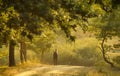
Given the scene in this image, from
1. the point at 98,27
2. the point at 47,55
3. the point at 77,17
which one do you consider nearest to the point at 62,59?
the point at 47,55

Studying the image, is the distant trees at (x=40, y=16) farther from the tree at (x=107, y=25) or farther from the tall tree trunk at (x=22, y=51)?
the tall tree trunk at (x=22, y=51)

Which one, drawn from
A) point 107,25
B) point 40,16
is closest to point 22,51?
point 107,25

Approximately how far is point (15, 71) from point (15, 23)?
7.51 m

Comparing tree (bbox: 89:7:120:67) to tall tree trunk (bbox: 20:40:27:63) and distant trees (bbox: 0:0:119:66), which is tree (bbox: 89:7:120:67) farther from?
tall tree trunk (bbox: 20:40:27:63)

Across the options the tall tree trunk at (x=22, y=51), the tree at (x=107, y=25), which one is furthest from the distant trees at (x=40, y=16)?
the tall tree trunk at (x=22, y=51)

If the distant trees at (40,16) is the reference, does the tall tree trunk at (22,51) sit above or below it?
below

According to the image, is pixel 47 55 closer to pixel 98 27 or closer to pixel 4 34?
pixel 98 27

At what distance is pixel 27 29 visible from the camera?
23.4 metres

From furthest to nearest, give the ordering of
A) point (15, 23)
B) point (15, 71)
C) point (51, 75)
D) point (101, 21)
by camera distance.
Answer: point (101, 21) < point (15, 71) < point (51, 75) < point (15, 23)

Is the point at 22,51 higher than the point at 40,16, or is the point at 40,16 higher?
the point at 40,16

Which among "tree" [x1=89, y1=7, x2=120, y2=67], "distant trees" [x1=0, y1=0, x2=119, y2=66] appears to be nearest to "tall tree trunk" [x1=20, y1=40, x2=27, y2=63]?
"tree" [x1=89, y1=7, x2=120, y2=67]

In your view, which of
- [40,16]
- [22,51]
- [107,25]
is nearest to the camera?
[40,16]

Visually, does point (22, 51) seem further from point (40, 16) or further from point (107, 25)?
point (40, 16)

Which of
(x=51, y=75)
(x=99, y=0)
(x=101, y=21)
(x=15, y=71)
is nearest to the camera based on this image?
(x=99, y=0)
